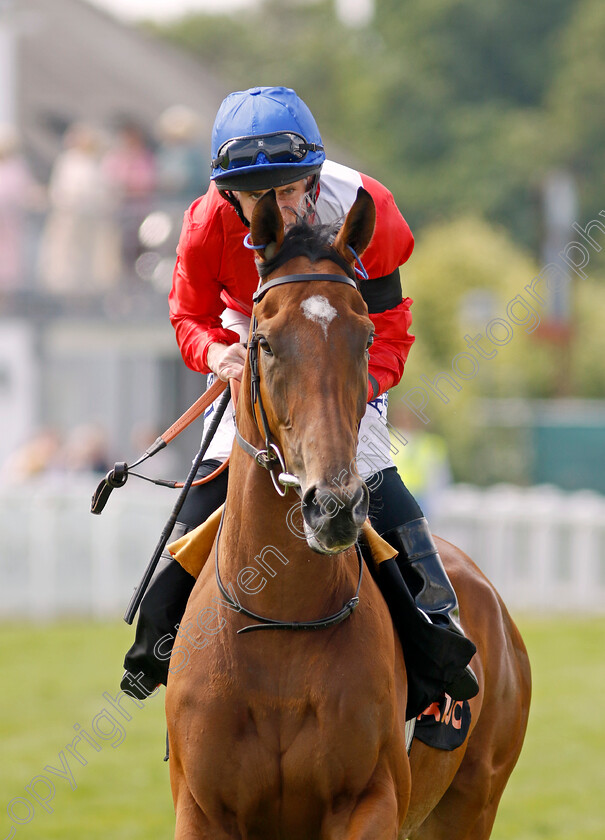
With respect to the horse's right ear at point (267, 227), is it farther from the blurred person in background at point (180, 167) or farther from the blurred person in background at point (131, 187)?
the blurred person in background at point (131, 187)

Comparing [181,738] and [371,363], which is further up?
[371,363]

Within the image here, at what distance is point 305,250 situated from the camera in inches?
142

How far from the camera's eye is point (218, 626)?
384 centimetres

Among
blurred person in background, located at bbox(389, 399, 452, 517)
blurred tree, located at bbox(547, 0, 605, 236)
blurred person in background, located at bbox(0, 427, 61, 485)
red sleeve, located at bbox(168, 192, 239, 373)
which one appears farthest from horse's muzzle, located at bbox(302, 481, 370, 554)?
blurred tree, located at bbox(547, 0, 605, 236)

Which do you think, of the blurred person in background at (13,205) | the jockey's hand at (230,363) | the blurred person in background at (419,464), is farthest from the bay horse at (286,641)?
the blurred person in background at (13,205)

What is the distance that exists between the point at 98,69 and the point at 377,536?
27272mm

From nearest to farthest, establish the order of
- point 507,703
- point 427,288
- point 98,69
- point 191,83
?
point 507,703
point 427,288
point 98,69
point 191,83

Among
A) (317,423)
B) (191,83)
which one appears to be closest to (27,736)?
(317,423)

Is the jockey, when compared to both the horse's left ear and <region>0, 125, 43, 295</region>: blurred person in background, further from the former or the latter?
<region>0, 125, 43, 295</region>: blurred person in background

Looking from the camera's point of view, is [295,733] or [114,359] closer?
[295,733]

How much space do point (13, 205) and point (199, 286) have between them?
39.4 ft

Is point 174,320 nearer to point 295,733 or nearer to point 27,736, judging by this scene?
point 295,733

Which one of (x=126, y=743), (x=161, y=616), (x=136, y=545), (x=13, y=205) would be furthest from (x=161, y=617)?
(x=13, y=205)

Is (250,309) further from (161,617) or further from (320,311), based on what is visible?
(161,617)
